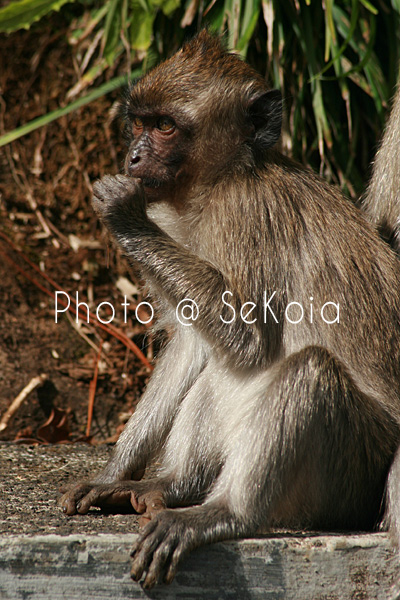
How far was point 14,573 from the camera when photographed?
305 centimetres

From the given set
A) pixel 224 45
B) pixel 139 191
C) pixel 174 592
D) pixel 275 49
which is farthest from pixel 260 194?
pixel 275 49

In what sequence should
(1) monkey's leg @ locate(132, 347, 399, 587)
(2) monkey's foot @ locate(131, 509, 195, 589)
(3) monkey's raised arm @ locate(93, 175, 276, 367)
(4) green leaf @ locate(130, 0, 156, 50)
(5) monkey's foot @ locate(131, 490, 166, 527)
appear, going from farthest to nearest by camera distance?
(4) green leaf @ locate(130, 0, 156, 50) → (3) monkey's raised arm @ locate(93, 175, 276, 367) → (5) monkey's foot @ locate(131, 490, 166, 527) → (1) monkey's leg @ locate(132, 347, 399, 587) → (2) monkey's foot @ locate(131, 509, 195, 589)

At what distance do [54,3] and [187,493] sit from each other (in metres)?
4.33

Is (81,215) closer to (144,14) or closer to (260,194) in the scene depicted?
(144,14)

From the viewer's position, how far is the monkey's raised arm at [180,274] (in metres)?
3.64

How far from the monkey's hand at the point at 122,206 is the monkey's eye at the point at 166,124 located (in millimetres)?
418

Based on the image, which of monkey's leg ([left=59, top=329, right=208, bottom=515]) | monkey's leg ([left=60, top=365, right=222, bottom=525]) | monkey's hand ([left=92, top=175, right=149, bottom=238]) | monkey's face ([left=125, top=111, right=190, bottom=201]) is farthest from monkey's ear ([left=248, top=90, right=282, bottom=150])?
monkey's leg ([left=60, top=365, right=222, bottom=525])

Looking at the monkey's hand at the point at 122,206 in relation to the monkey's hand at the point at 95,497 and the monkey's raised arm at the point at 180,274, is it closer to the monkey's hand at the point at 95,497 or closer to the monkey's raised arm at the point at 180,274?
the monkey's raised arm at the point at 180,274

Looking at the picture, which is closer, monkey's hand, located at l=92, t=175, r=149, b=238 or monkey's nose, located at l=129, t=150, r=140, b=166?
monkey's hand, located at l=92, t=175, r=149, b=238

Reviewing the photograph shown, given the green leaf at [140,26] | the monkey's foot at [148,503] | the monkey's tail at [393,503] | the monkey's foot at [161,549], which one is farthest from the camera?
the green leaf at [140,26]

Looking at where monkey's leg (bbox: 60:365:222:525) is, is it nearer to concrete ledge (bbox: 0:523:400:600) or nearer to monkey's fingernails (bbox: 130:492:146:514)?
monkey's fingernails (bbox: 130:492:146:514)

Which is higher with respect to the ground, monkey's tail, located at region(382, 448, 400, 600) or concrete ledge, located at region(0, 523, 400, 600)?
monkey's tail, located at region(382, 448, 400, 600)

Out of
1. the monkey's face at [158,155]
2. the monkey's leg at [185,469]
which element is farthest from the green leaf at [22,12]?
the monkey's leg at [185,469]

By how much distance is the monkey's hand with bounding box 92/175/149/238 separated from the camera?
3764 mm
